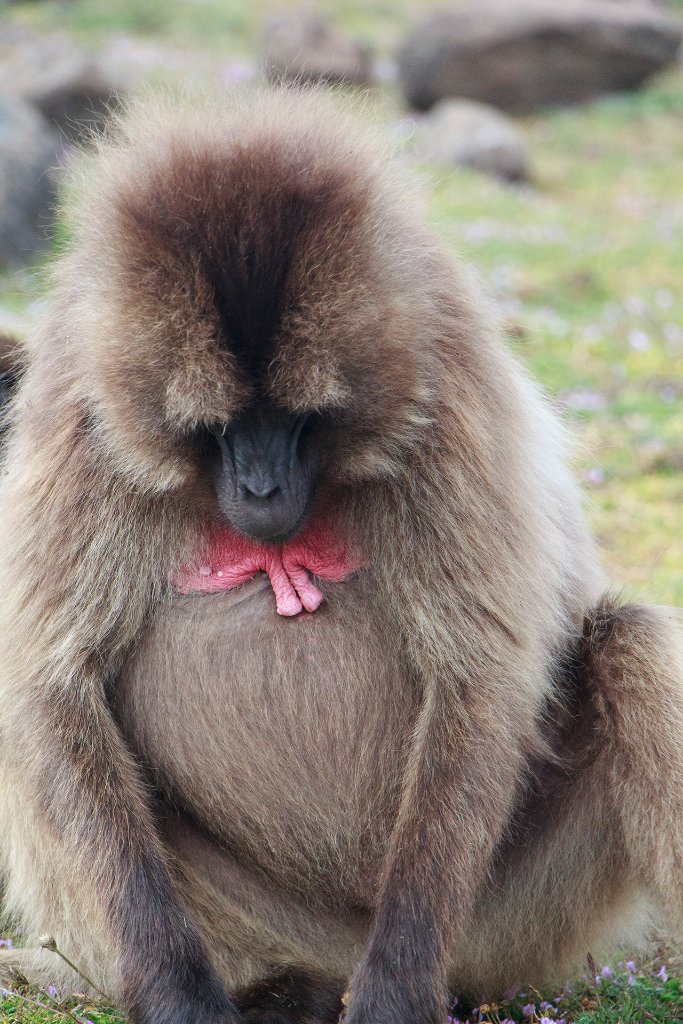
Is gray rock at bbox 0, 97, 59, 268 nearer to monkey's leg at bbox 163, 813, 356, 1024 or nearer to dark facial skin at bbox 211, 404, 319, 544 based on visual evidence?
monkey's leg at bbox 163, 813, 356, 1024

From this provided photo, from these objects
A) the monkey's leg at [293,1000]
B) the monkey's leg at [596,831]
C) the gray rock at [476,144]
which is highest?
the monkey's leg at [596,831]

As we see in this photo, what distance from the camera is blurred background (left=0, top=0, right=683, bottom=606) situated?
7.65m

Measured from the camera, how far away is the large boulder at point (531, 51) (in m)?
20.4

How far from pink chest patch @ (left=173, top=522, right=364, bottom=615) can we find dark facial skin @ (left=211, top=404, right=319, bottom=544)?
15.4 inches

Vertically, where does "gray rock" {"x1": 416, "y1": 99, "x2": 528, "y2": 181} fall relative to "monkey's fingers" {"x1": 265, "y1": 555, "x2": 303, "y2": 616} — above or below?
below

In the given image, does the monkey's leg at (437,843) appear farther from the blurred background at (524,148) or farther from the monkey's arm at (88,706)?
the blurred background at (524,148)

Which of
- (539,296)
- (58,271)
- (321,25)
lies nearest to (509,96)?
(321,25)

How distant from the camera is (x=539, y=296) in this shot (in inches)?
456

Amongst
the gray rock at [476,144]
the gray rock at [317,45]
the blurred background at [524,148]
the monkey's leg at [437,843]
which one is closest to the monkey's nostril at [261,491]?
the monkey's leg at [437,843]

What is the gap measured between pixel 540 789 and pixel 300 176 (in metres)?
1.80

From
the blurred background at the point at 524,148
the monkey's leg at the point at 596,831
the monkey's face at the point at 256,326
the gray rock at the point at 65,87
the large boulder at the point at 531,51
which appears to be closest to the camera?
the monkey's face at the point at 256,326

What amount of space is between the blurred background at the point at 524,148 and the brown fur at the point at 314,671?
602 mm

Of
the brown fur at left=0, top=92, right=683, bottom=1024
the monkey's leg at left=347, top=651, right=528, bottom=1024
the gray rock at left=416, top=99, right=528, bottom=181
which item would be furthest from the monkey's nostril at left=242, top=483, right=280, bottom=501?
the gray rock at left=416, top=99, right=528, bottom=181

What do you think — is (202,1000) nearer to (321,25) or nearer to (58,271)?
(58,271)
